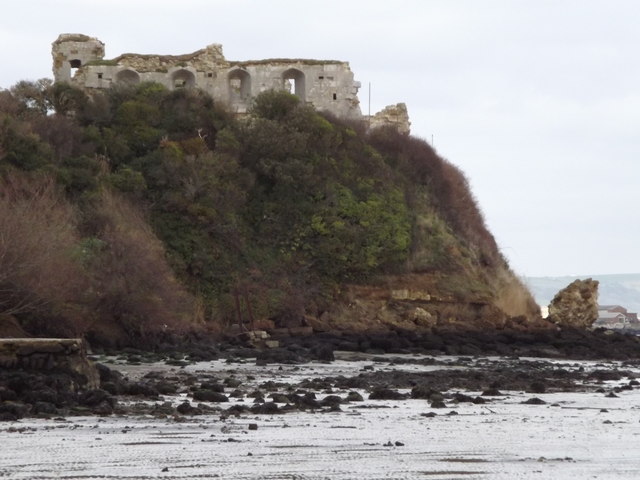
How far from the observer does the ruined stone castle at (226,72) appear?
57312 mm

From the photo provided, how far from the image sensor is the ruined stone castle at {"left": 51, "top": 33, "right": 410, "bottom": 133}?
57.3 meters

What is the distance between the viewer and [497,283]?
51.2 metres

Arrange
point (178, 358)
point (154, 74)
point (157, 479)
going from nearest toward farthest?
point (157, 479), point (178, 358), point (154, 74)

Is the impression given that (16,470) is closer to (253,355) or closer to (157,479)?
(157,479)

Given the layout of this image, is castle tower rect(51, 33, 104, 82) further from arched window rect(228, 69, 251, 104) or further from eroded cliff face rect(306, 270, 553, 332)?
eroded cliff face rect(306, 270, 553, 332)

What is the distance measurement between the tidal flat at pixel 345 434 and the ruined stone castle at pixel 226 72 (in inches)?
1380

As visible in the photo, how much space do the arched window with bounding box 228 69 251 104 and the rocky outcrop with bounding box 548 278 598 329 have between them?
54.9ft

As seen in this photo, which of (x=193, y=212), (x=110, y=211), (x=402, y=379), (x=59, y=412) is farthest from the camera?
(x=193, y=212)

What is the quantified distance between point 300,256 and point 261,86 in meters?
13.8

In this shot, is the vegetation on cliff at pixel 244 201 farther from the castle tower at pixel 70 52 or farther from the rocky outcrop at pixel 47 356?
the rocky outcrop at pixel 47 356

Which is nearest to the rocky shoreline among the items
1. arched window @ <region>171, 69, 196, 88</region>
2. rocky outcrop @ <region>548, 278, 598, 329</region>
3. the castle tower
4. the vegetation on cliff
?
the vegetation on cliff

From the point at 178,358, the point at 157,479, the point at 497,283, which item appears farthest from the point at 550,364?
the point at 157,479

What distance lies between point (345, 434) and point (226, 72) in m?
44.9

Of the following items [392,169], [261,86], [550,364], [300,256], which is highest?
[261,86]
